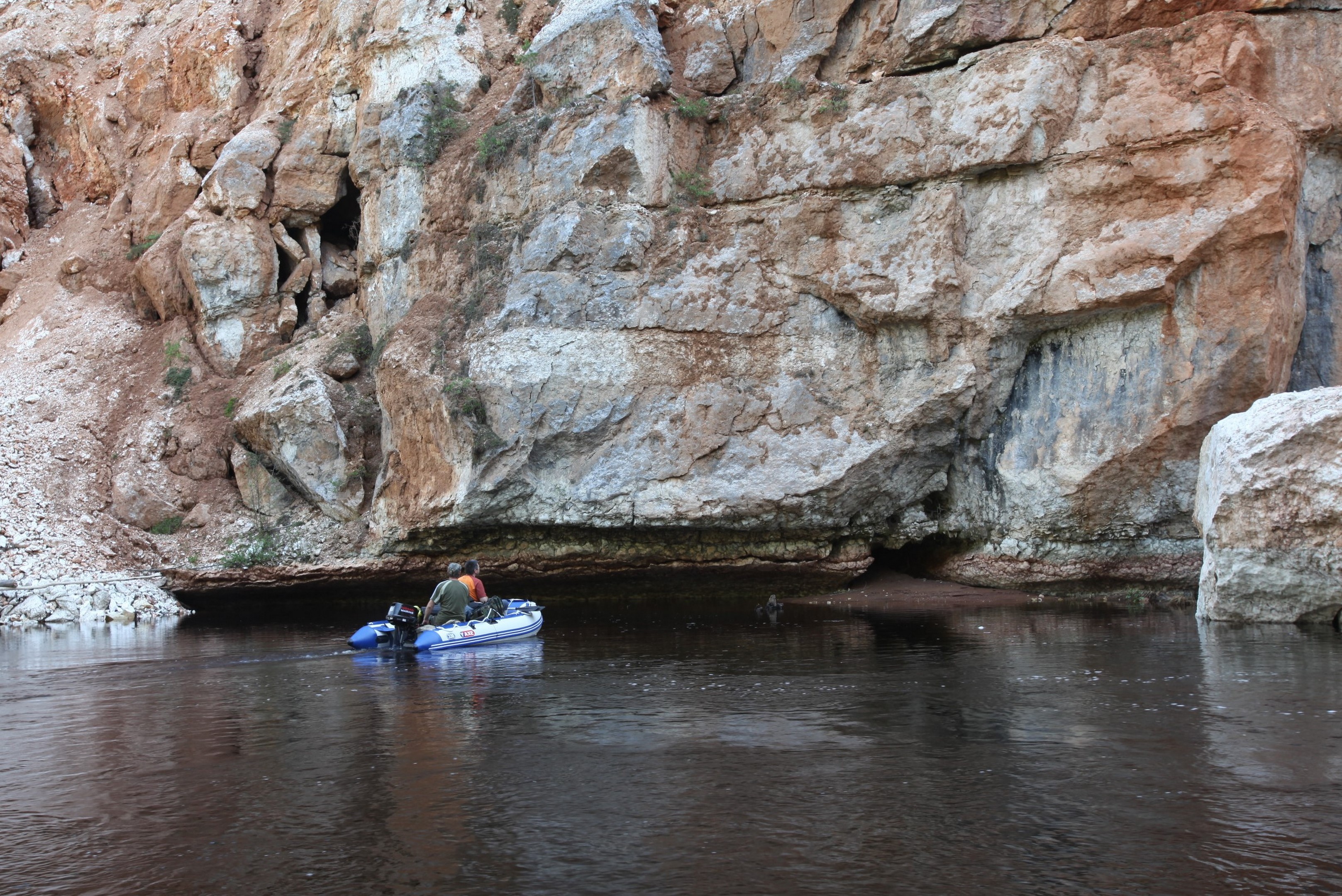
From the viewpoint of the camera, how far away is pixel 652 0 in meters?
26.9

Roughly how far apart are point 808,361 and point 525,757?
16.1m

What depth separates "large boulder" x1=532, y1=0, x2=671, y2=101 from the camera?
25250mm

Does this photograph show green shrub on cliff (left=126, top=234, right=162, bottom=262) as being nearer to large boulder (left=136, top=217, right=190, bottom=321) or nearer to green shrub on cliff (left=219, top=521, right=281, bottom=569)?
large boulder (left=136, top=217, right=190, bottom=321)

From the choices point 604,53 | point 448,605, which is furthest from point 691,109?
point 448,605

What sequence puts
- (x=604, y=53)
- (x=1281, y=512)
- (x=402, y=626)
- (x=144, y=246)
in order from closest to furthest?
(x=1281, y=512)
(x=402, y=626)
(x=604, y=53)
(x=144, y=246)

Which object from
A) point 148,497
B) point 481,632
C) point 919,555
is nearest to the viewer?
point 481,632

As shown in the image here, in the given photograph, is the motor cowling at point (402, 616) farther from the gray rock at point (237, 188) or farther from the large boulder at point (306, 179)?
the gray rock at point (237, 188)

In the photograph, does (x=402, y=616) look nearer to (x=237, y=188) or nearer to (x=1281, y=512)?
(x=1281, y=512)

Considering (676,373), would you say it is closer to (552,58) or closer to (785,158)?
(785,158)

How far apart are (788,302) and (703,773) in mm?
17053

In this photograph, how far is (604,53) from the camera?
84.3 ft

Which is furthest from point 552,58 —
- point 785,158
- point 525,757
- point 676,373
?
point 525,757

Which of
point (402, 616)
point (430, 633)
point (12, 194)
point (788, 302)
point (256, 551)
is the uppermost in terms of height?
point (12, 194)

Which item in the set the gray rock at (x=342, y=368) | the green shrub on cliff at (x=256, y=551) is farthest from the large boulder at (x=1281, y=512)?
the gray rock at (x=342, y=368)
